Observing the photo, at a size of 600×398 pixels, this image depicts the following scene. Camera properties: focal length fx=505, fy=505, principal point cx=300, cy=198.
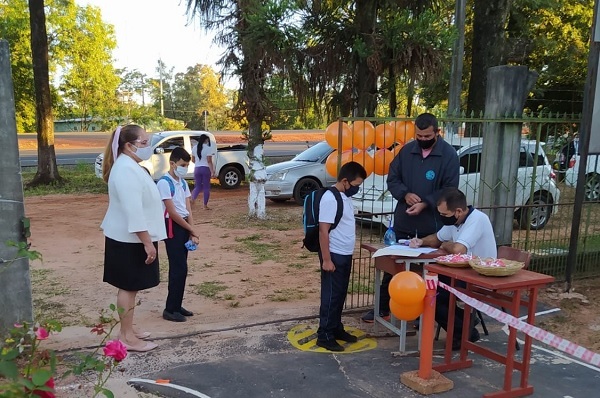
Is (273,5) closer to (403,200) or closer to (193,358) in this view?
(403,200)

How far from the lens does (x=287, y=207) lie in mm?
11680

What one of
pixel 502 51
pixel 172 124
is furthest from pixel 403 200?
pixel 172 124

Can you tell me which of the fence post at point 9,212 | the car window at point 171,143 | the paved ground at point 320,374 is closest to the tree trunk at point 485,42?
the car window at point 171,143

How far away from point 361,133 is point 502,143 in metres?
1.80

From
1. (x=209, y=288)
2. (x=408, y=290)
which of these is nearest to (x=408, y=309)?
(x=408, y=290)

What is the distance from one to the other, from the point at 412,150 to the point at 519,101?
1919 millimetres

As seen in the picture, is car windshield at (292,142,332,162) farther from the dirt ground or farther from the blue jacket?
the blue jacket

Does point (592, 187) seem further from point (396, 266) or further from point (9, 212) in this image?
point (9, 212)

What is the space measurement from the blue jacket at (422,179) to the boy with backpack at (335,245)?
1.86ft

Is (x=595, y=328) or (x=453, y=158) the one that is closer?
(x=453, y=158)

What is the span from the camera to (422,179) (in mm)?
4254

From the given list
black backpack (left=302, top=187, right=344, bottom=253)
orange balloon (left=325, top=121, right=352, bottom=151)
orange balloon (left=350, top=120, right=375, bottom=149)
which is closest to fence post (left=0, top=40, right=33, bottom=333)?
black backpack (left=302, top=187, right=344, bottom=253)

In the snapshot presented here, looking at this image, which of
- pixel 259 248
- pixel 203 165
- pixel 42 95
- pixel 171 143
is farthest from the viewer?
pixel 42 95

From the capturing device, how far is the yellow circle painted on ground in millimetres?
4188
